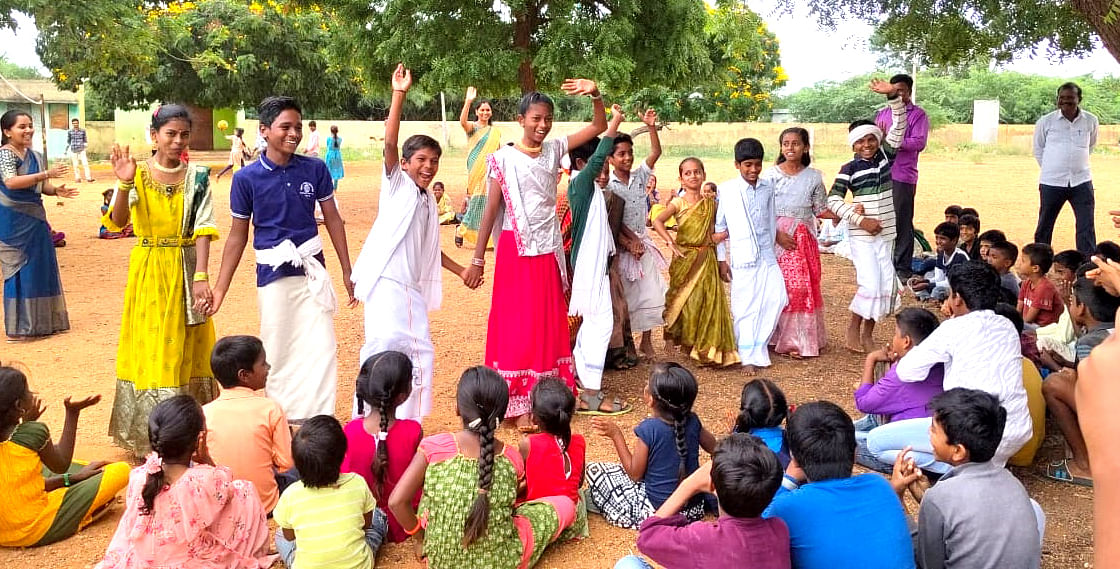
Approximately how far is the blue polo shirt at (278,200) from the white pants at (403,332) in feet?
1.44

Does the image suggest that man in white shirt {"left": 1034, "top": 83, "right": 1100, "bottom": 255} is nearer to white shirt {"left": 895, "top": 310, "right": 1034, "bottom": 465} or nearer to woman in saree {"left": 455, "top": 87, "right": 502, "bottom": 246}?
woman in saree {"left": 455, "top": 87, "right": 502, "bottom": 246}

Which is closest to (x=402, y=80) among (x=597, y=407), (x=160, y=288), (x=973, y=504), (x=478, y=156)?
(x=160, y=288)

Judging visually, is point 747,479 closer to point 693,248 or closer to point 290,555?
point 290,555

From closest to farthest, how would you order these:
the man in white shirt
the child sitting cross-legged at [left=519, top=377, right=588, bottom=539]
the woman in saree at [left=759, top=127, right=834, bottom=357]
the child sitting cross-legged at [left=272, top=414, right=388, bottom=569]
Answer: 1. the child sitting cross-legged at [left=272, top=414, right=388, bottom=569]
2. the child sitting cross-legged at [left=519, top=377, right=588, bottom=539]
3. the woman in saree at [left=759, top=127, right=834, bottom=357]
4. the man in white shirt

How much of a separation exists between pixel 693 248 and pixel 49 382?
177 inches

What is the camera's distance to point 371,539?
3873mm

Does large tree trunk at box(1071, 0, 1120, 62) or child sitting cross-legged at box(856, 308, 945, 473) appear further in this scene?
large tree trunk at box(1071, 0, 1120, 62)

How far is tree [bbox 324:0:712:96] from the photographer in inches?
461

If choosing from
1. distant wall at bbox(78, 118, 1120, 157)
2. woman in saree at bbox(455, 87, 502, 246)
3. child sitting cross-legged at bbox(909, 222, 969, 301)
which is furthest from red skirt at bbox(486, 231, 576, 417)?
distant wall at bbox(78, 118, 1120, 157)

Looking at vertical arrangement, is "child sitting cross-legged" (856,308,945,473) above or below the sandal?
above

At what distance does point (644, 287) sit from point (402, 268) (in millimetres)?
2229

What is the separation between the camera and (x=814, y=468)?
3.21m

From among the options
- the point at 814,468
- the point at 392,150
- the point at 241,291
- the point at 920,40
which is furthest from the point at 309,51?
the point at 814,468

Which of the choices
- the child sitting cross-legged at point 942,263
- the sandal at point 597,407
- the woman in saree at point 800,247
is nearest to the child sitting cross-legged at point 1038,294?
the woman in saree at point 800,247
